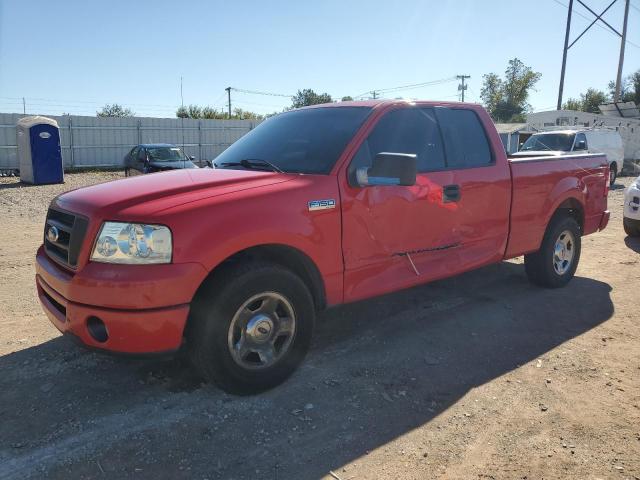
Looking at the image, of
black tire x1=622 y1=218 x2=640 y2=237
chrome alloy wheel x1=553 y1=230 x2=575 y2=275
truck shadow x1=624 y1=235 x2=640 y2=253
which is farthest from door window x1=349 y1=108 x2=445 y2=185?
black tire x1=622 y1=218 x2=640 y2=237

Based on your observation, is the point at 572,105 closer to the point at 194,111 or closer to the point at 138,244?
the point at 194,111

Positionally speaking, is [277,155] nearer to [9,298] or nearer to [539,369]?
[539,369]

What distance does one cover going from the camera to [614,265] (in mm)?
6910

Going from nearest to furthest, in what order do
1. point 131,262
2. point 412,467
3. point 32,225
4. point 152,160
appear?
point 412,467, point 131,262, point 32,225, point 152,160

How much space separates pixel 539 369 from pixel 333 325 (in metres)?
1.73

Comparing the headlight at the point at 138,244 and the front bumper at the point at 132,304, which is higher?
the headlight at the point at 138,244

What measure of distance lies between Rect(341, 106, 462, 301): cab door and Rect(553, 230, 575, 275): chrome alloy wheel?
6.29ft

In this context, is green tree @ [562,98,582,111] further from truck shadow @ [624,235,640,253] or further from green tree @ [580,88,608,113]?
truck shadow @ [624,235,640,253]

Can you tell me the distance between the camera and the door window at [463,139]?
450 cm

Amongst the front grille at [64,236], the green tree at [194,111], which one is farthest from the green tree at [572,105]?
the front grille at [64,236]

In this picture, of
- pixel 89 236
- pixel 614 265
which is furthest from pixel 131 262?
pixel 614 265

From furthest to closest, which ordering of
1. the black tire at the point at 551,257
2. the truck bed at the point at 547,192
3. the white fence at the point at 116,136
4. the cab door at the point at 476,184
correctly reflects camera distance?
the white fence at the point at 116,136 → the black tire at the point at 551,257 → the truck bed at the point at 547,192 → the cab door at the point at 476,184

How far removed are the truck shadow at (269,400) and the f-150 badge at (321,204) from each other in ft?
3.91

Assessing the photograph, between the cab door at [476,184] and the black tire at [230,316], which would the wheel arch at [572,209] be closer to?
the cab door at [476,184]
